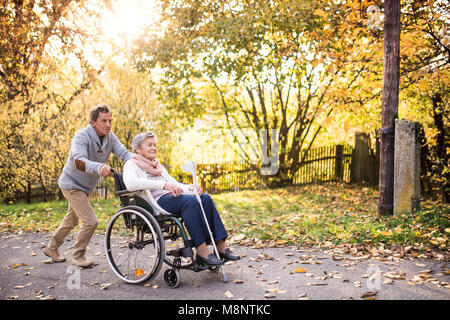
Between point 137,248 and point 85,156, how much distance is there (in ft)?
3.46

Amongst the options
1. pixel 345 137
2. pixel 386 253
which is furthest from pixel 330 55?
pixel 345 137

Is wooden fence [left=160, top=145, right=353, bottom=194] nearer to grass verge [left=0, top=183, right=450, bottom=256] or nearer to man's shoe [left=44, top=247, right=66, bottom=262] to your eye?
grass verge [left=0, top=183, right=450, bottom=256]

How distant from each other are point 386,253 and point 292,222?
6.75ft

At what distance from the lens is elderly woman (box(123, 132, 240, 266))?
347 cm

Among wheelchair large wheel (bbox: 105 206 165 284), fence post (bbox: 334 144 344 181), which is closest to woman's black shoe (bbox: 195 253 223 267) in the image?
wheelchair large wheel (bbox: 105 206 165 284)

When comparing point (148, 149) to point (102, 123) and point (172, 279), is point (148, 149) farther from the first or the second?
point (172, 279)

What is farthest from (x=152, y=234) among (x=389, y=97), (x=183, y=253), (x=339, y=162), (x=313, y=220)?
(x=339, y=162)

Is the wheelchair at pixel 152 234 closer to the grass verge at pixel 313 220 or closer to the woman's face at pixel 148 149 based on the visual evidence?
the woman's face at pixel 148 149

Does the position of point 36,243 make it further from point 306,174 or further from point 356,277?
point 306,174

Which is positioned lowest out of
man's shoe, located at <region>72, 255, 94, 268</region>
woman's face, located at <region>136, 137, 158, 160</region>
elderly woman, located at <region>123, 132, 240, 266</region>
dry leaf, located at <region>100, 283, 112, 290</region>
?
dry leaf, located at <region>100, 283, 112, 290</region>

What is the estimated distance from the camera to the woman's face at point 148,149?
12.5ft

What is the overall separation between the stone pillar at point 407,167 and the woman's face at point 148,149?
3869 mm

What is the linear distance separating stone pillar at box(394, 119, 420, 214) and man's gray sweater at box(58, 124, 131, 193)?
3974 millimetres

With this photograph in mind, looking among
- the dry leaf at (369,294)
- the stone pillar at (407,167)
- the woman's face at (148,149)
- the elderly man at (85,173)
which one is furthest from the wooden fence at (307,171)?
the dry leaf at (369,294)
